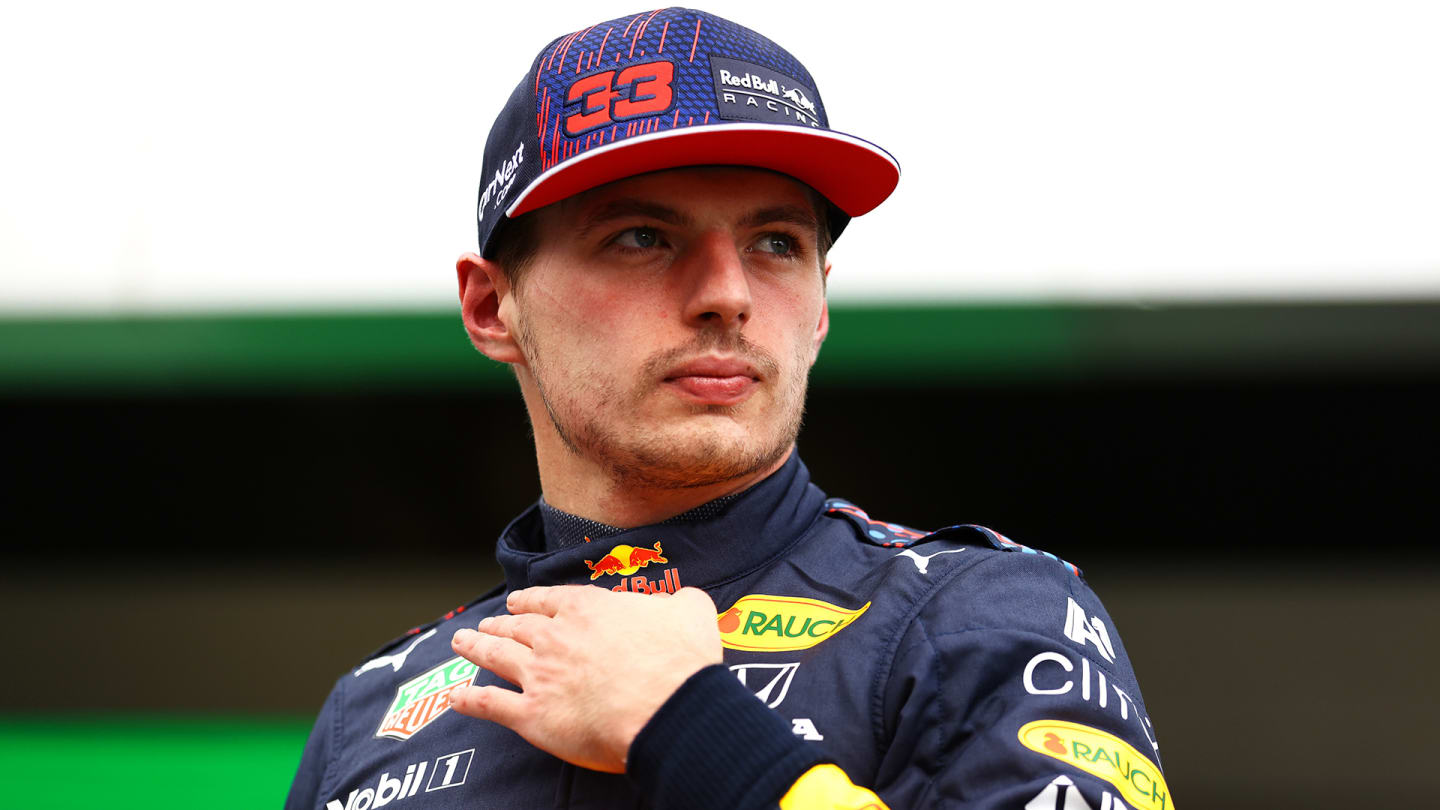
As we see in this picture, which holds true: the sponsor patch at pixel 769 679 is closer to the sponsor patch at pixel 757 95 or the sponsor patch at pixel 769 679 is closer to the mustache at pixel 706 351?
the mustache at pixel 706 351

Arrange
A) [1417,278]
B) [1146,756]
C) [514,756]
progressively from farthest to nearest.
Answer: [1417,278] → [514,756] → [1146,756]

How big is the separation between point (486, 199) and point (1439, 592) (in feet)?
12.7

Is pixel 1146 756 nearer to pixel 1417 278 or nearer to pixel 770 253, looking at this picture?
pixel 770 253

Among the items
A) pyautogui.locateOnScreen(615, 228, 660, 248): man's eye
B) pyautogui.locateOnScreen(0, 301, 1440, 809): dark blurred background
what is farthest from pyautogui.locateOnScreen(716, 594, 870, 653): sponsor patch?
pyautogui.locateOnScreen(0, 301, 1440, 809): dark blurred background

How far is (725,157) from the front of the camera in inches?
53.4

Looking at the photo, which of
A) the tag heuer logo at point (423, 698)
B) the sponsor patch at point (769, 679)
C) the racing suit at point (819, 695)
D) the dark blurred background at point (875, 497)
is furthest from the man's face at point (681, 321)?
the dark blurred background at point (875, 497)

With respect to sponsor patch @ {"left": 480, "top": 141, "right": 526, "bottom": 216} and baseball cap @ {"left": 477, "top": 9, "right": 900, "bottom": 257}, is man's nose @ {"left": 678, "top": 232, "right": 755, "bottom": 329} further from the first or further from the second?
sponsor patch @ {"left": 480, "top": 141, "right": 526, "bottom": 216}

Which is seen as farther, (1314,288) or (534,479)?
(534,479)

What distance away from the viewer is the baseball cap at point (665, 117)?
133cm

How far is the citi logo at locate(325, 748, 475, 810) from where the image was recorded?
138 centimetres

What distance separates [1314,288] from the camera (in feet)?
12.0

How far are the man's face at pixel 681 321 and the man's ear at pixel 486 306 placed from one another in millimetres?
163

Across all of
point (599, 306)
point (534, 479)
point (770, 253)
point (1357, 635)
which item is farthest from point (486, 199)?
point (1357, 635)

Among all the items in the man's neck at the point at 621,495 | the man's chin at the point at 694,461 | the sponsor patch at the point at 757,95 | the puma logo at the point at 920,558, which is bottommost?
the puma logo at the point at 920,558
